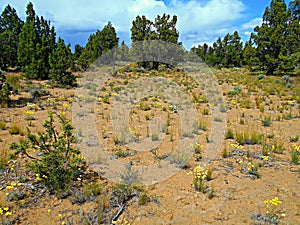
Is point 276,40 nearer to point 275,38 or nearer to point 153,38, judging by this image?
point 275,38

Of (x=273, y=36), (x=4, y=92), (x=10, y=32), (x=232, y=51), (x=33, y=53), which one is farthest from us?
(x=232, y=51)

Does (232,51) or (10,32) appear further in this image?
(232,51)

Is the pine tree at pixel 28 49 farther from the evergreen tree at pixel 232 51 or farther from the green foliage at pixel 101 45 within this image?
the evergreen tree at pixel 232 51

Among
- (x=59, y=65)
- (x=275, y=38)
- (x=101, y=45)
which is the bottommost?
(x=59, y=65)

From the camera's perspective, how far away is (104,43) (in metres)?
33.5

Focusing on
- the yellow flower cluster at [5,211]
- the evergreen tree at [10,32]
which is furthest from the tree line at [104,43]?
the yellow flower cluster at [5,211]

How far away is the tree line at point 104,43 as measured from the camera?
17.8 meters

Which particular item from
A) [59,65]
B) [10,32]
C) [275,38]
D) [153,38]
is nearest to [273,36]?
[275,38]

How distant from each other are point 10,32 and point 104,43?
1188cm

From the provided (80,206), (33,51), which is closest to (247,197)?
(80,206)

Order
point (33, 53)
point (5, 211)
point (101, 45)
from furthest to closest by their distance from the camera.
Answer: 1. point (101, 45)
2. point (33, 53)
3. point (5, 211)

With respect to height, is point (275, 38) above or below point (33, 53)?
above

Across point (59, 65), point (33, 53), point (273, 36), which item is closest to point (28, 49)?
point (33, 53)

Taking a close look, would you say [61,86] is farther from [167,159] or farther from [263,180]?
[263,180]
